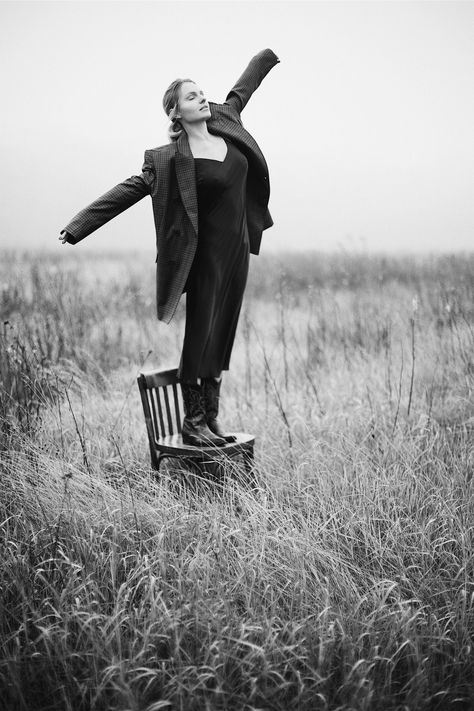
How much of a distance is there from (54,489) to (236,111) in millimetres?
2050

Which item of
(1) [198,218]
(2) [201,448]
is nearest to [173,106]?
(1) [198,218]

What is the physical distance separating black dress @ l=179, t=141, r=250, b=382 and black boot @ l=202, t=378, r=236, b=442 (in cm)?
9

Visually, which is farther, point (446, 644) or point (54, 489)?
point (54, 489)

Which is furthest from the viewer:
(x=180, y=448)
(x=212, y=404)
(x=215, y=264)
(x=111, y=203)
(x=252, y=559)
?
(x=212, y=404)

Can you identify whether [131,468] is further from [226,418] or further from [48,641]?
[48,641]

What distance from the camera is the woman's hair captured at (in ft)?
9.25

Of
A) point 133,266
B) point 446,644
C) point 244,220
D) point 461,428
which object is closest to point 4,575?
point 446,644

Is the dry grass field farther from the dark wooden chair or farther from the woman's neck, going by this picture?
the woman's neck

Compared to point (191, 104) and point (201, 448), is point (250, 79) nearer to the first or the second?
point (191, 104)

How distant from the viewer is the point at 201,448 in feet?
9.64

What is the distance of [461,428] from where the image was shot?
12.7 feet

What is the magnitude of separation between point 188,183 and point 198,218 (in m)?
0.16

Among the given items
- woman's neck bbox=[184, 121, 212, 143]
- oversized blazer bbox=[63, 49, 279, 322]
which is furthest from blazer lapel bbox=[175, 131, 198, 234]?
woman's neck bbox=[184, 121, 212, 143]

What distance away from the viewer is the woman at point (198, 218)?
9.06ft
